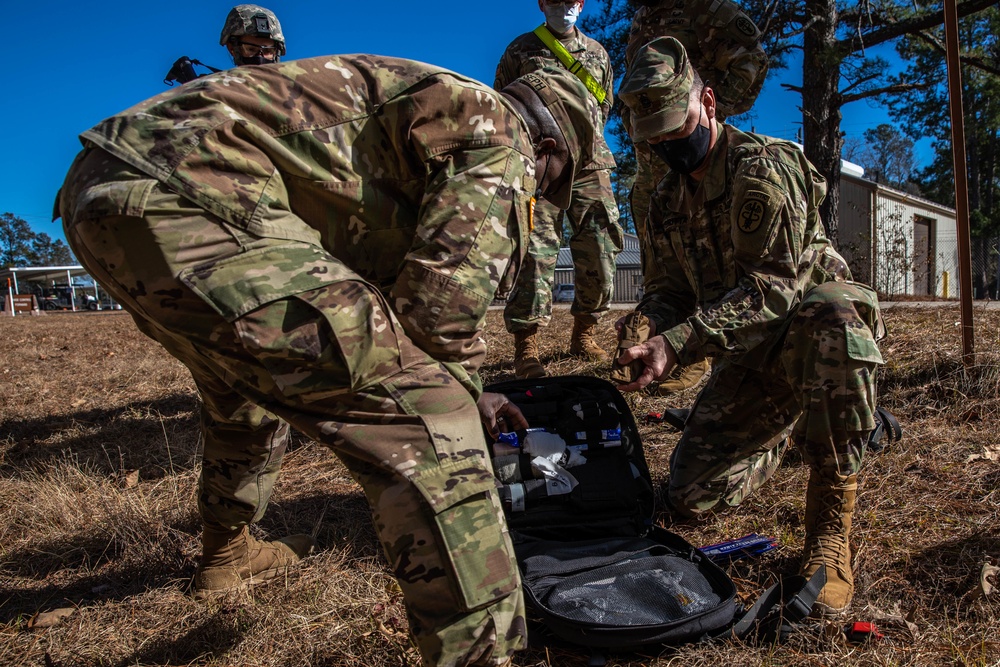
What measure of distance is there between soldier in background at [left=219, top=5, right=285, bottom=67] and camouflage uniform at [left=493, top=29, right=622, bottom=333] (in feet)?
5.16

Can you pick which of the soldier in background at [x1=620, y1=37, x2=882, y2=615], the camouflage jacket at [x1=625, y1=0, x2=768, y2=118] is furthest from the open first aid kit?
the camouflage jacket at [x1=625, y1=0, x2=768, y2=118]

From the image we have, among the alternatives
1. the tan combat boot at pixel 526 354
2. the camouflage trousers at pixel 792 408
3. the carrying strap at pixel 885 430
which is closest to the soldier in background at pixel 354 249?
the camouflage trousers at pixel 792 408

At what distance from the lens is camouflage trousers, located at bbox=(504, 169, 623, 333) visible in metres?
4.69

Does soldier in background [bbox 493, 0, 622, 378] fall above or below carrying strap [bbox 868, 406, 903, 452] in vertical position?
above

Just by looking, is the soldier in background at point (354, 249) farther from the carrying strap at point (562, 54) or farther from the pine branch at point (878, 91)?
the pine branch at point (878, 91)

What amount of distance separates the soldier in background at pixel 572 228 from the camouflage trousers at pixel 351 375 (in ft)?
9.83

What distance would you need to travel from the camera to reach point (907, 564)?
234 cm

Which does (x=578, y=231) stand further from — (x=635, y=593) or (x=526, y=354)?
(x=635, y=593)

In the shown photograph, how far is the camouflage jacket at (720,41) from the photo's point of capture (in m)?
4.49

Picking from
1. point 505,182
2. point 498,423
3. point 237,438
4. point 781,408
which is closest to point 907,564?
point 781,408

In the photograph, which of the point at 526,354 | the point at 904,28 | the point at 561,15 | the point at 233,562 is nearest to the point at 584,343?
the point at 526,354

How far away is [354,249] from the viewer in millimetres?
1783

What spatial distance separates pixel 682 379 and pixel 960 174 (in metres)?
1.99

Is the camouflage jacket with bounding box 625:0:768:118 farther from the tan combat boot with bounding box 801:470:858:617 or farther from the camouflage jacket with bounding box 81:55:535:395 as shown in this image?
the camouflage jacket with bounding box 81:55:535:395
